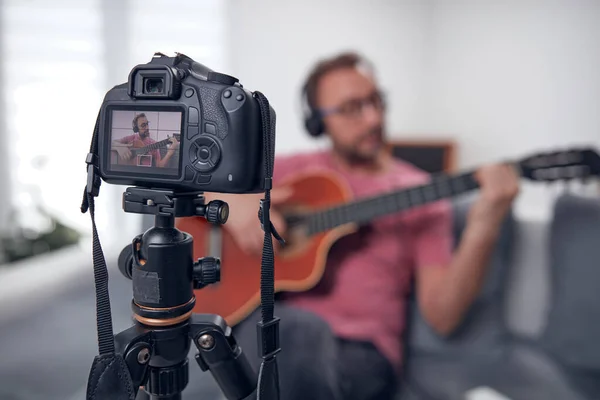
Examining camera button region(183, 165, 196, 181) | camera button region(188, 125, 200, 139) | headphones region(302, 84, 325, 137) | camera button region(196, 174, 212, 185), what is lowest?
camera button region(196, 174, 212, 185)

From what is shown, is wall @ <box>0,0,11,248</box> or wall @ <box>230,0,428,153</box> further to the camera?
wall @ <box>230,0,428,153</box>

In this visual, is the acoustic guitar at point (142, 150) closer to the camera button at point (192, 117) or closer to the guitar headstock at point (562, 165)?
the camera button at point (192, 117)

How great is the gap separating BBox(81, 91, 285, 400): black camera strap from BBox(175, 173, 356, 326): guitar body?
3 centimetres

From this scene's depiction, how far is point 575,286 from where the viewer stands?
3.45 ft

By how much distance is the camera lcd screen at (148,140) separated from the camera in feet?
1.21

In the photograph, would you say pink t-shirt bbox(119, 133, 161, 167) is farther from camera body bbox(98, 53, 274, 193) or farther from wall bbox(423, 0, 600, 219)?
wall bbox(423, 0, 600, 219)

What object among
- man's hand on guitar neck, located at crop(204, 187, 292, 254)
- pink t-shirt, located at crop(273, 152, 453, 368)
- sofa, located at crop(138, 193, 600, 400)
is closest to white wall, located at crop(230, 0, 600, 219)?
pink t-shirt, located at crop(273, 152, 453, 368)

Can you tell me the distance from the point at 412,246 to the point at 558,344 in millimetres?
417

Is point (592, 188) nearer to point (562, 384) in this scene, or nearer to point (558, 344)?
point (558, 344)

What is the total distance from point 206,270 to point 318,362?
11.8 inches

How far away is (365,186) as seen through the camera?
120 centimetres

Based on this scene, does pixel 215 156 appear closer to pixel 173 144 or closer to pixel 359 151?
pixel 173 144

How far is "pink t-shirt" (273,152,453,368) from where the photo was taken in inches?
40.4

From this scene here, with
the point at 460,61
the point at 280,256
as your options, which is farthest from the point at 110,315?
the point at 460,61
